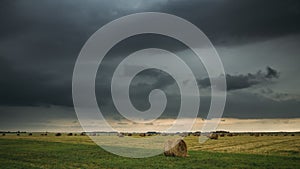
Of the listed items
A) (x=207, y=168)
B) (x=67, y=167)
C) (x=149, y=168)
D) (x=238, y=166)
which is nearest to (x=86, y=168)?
(x=67, y=167)

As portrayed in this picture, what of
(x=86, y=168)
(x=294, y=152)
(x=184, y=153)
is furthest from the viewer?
(x=294, y=152)

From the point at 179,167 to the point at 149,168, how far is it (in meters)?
2.23

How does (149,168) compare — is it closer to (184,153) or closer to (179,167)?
(179,167)

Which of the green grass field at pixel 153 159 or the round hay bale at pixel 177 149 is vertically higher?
the round hay bale at pixel 177 149

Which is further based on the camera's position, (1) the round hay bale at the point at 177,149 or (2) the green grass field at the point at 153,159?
(1) the round hay bale at the point at 177,149

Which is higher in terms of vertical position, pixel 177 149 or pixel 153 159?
pixel 177 149

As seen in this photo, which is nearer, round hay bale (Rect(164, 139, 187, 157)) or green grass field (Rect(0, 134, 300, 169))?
green grass field (Rect(0, 134, 300, 169))

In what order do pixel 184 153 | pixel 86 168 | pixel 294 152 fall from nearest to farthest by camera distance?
pixel 86 168
pixel 184 153
pixel 294 152

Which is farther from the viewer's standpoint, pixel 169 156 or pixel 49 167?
pixel 169 156

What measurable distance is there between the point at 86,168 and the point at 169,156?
475 inches

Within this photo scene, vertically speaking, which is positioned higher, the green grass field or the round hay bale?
the round hay bale

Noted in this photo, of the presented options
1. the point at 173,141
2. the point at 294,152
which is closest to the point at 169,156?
the point at 173,141

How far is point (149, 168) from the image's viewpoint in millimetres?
22859

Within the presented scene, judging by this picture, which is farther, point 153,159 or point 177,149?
point 177,149
